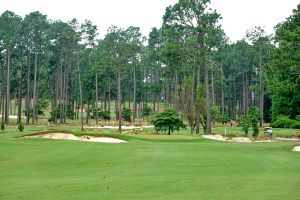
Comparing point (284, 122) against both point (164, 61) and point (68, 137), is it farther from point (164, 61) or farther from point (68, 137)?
point (68, 137)

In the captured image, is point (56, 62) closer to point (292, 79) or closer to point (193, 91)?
point (193, 91)

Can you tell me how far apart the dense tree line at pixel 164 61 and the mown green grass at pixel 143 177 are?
15258 mm

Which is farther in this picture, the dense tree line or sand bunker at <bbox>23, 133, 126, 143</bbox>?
the dense tree line

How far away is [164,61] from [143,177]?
197ft

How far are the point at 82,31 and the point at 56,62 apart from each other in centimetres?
1638

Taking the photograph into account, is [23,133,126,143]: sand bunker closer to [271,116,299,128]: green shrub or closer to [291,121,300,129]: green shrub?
[291,121,300,129]: green shrub

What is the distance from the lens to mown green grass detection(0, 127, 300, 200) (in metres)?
11.1

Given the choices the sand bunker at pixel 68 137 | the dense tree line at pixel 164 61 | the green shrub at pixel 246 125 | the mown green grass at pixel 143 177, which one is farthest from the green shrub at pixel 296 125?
the mown green grass at pixel 143 177

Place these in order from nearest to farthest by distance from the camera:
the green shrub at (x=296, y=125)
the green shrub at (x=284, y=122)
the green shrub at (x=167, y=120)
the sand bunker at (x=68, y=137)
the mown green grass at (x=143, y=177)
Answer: the mown green grass at (x=143, y=177) → the sand bunker at (x=68, y=137) → the green shrub at (x=167, y=120) → the green shrub at (x=296, y=125) → the green shrub at (x=284, y=122)

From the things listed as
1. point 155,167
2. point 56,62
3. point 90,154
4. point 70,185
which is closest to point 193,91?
point 90,154

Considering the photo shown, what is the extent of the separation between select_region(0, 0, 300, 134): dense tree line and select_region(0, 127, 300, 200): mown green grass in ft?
50.1

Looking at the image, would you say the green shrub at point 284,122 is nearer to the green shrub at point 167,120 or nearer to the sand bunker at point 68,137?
the green shrub at point 167,120

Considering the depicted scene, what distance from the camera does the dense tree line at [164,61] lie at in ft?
155

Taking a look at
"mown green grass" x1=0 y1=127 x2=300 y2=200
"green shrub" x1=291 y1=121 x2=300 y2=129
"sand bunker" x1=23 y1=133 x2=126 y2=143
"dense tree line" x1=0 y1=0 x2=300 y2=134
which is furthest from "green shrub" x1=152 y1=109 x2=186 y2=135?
"green shrub" x1=291 y1=121 x2=300 y2=129
